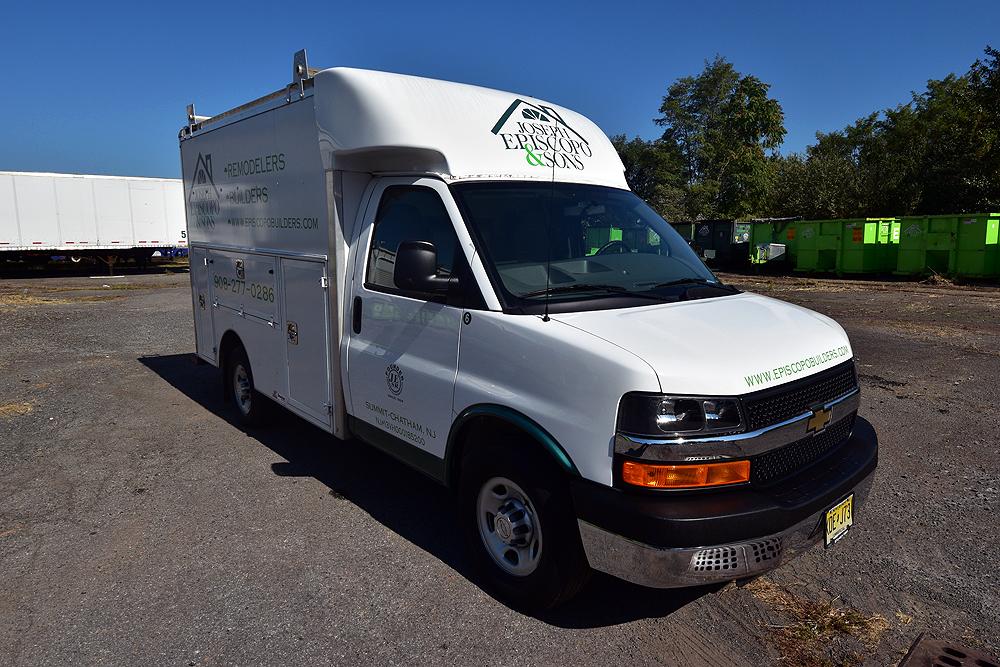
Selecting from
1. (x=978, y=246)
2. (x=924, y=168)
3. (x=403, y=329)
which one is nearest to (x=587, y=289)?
(x=403, y=329)

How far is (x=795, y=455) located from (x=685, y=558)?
80 cm

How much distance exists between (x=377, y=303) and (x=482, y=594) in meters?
1.78

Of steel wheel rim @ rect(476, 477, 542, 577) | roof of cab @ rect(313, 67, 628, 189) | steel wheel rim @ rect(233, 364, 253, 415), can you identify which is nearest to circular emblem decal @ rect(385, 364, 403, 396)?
steel wheel rim @ rect(476, 477, 542, 577)

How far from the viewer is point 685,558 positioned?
270cm

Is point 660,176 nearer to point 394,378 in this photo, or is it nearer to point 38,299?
point 38,299

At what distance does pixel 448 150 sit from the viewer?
3818mm

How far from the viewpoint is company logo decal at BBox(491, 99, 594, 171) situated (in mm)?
4184

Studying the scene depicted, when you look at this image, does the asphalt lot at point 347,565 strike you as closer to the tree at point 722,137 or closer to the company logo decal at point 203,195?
the company logo decal at point 203,195

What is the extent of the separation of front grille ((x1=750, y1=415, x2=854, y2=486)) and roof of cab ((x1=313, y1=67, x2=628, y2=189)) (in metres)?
2.04

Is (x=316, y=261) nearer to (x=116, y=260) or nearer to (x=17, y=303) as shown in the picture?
(x=17, y=303)

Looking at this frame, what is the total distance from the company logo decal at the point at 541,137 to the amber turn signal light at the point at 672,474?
212cm

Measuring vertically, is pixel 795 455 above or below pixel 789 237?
below

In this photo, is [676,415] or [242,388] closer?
[676,415]

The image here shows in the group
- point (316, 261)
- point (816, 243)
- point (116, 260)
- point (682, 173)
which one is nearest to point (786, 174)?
point (682, 173)
